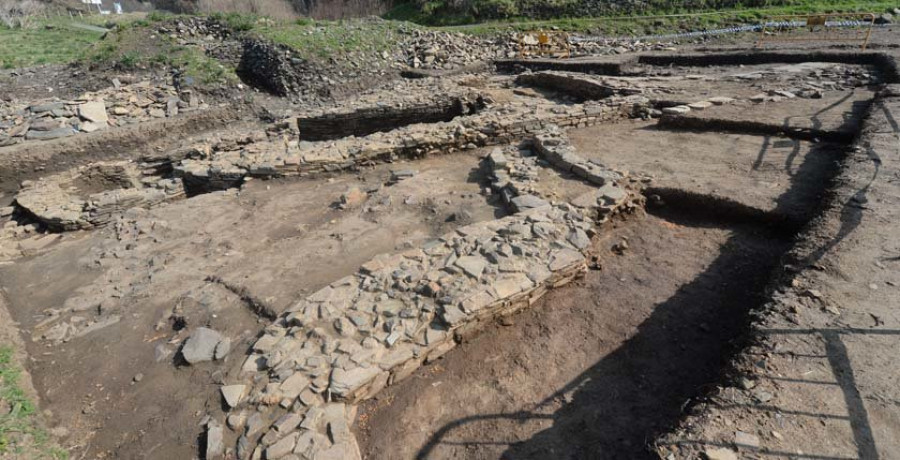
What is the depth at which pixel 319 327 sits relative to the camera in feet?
13.1

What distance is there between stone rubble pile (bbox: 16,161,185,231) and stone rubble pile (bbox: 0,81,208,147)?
93.6 inches

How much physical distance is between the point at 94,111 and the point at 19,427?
1122 cm

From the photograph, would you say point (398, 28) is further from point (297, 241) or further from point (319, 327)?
point (319, 327)

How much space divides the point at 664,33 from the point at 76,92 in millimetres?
23220

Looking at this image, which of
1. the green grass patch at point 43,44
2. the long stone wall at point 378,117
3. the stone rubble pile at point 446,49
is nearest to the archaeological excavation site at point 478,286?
the long stone wall at point 378,117

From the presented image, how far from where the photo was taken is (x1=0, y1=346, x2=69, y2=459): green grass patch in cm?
306

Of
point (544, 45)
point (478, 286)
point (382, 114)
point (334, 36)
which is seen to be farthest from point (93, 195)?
point (544, 45)

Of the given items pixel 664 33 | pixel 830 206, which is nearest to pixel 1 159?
pixel 830 206

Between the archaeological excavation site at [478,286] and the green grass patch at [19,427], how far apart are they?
2 cm

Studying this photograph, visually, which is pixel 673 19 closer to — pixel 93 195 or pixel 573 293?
pixel 573 293

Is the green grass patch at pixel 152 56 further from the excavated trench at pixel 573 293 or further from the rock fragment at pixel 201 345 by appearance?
the rock fragment at pixel 201 345

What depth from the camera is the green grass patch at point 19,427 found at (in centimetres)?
306

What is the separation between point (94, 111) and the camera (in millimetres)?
11438

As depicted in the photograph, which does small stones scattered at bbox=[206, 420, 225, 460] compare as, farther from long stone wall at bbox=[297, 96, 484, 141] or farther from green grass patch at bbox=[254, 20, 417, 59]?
green grass patch at bbox=[254, 20, 417, 59]
